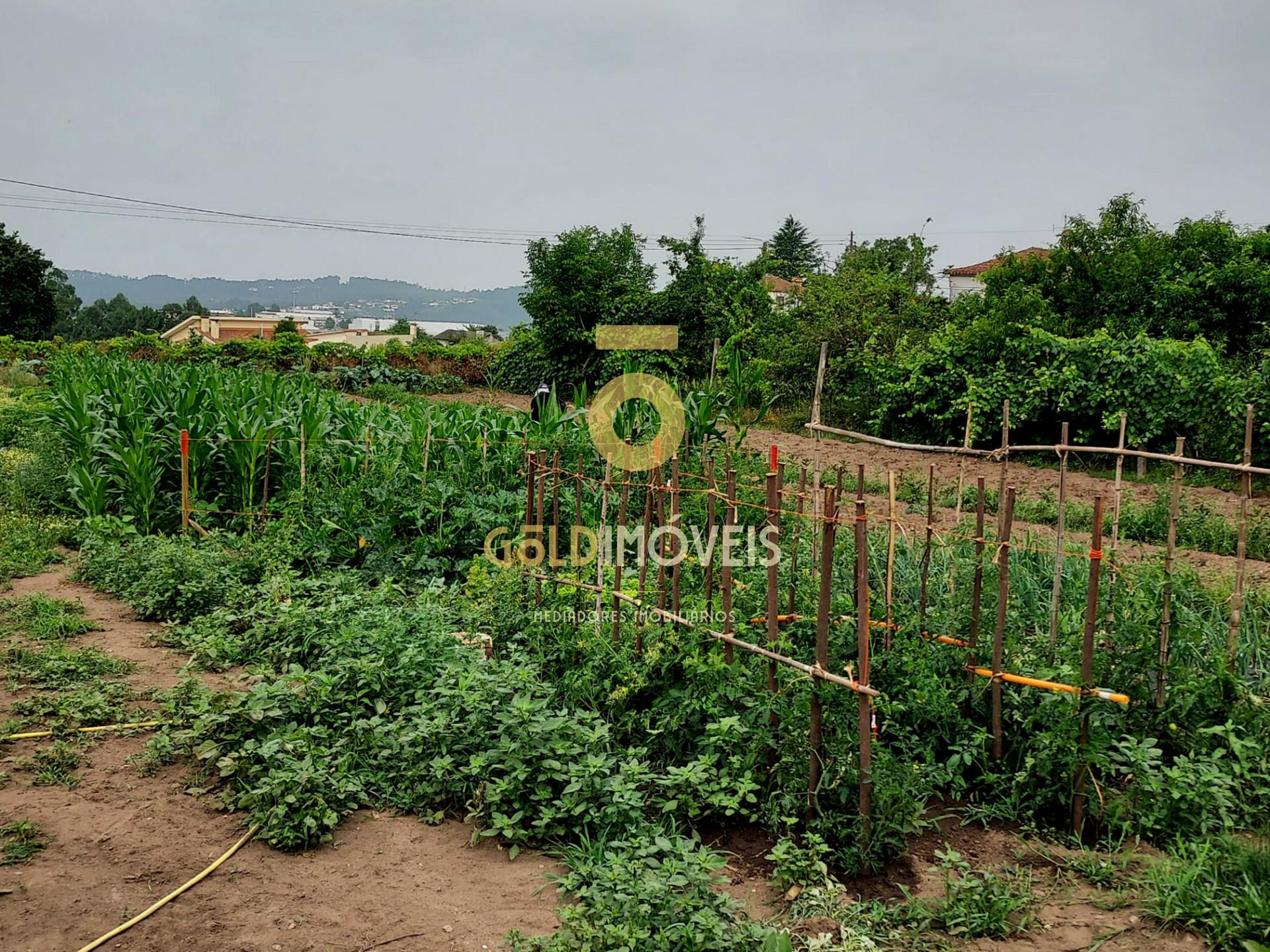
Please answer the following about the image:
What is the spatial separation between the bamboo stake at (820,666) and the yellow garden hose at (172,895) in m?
2.15

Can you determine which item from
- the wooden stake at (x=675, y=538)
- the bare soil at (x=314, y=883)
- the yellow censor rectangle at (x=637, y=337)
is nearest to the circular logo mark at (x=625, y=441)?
the wooden stake at (x=675, y=538)

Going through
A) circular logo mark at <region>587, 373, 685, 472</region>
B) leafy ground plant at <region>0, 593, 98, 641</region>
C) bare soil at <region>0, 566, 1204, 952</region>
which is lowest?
bare soil at <region>0, 566, 1204, 952</region>

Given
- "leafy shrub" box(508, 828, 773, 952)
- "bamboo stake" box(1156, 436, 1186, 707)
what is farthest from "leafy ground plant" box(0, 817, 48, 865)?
"bamboo stake" box(1156, 436, 1186, 707)

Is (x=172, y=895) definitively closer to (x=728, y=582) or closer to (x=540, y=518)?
(x=728, y=582)

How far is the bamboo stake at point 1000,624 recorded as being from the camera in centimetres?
376

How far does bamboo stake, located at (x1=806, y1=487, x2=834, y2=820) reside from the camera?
11.2 feet

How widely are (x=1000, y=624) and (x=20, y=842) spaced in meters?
3.89

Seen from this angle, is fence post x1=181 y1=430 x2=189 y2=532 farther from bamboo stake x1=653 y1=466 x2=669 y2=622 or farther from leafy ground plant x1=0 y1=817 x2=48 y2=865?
bamboo stake x1=653 y1=466 x2=669 y2=622

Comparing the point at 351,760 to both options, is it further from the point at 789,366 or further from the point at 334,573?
the point at 789,366

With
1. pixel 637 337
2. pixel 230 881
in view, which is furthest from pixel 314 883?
pixel 637 337

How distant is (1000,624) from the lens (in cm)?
375

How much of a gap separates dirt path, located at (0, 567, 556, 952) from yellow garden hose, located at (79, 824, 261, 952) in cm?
2

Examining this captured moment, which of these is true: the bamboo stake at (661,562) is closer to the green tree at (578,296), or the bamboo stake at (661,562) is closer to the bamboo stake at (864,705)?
the bamboo stake at (864,705)

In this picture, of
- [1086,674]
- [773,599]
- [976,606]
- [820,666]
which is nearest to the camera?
[820,666]
